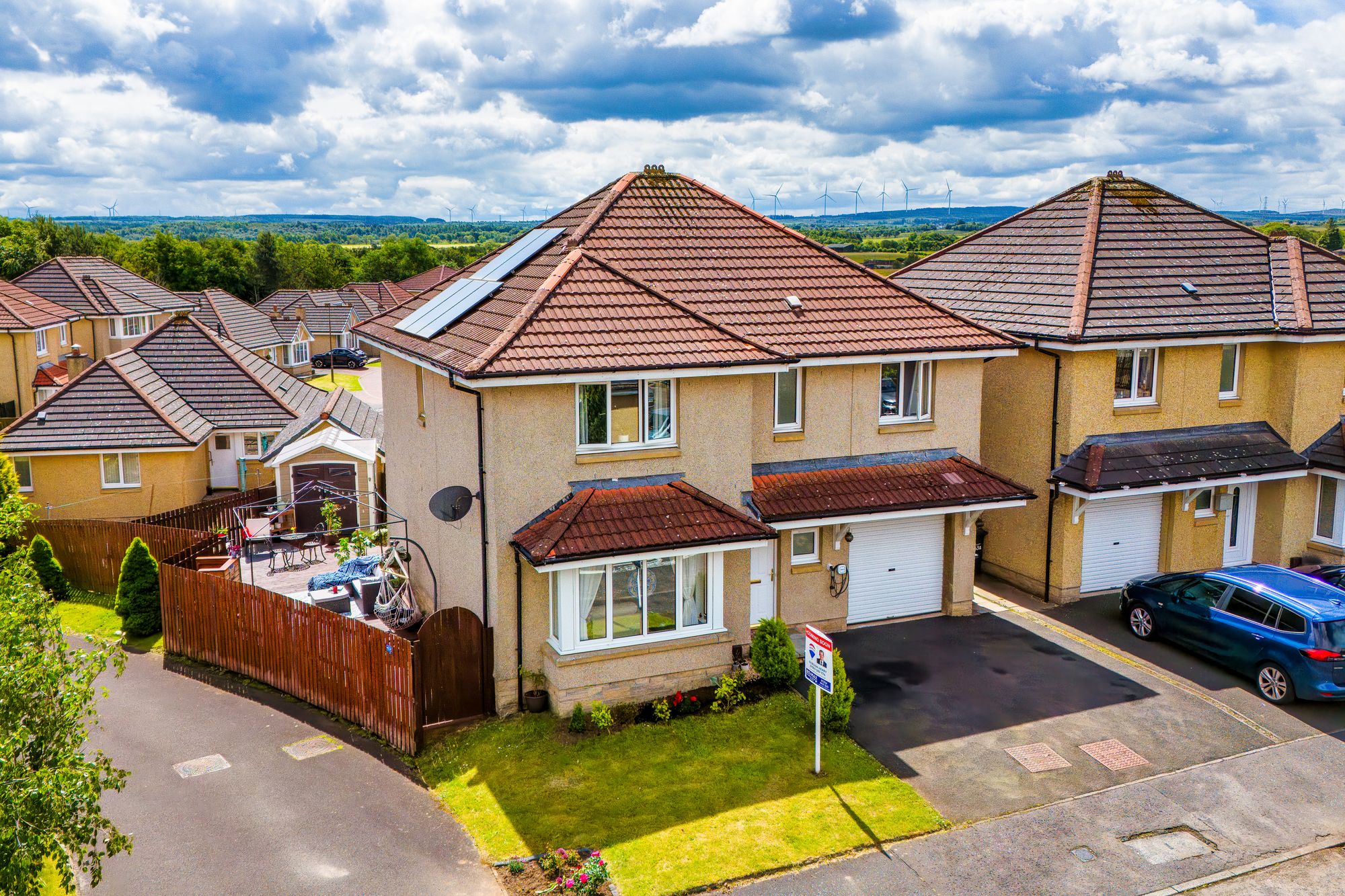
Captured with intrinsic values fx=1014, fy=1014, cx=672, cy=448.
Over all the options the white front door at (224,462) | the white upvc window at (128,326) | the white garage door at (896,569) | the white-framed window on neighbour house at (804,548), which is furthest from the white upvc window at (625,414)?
the white upvc window at (128,326)

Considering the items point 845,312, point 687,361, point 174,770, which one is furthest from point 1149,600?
point 174,770

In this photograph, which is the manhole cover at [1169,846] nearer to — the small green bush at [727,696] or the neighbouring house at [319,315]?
the small green bush at [727,696]

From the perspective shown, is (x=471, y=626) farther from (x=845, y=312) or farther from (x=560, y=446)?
(x=845, y=312)

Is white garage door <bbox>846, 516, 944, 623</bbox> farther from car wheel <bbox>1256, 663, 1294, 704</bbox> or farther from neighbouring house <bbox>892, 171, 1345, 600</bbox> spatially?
car wheel <bbox>1256, 663, 1294, 704</bbox>

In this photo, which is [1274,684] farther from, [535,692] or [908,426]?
[535,692]

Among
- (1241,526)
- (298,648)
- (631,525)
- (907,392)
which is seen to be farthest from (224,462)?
(1241,526)

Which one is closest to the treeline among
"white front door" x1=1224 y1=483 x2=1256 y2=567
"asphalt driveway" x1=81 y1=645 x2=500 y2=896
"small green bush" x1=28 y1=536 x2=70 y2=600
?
"small green bush" x1=28 y1=536 x2=70 y2=600
